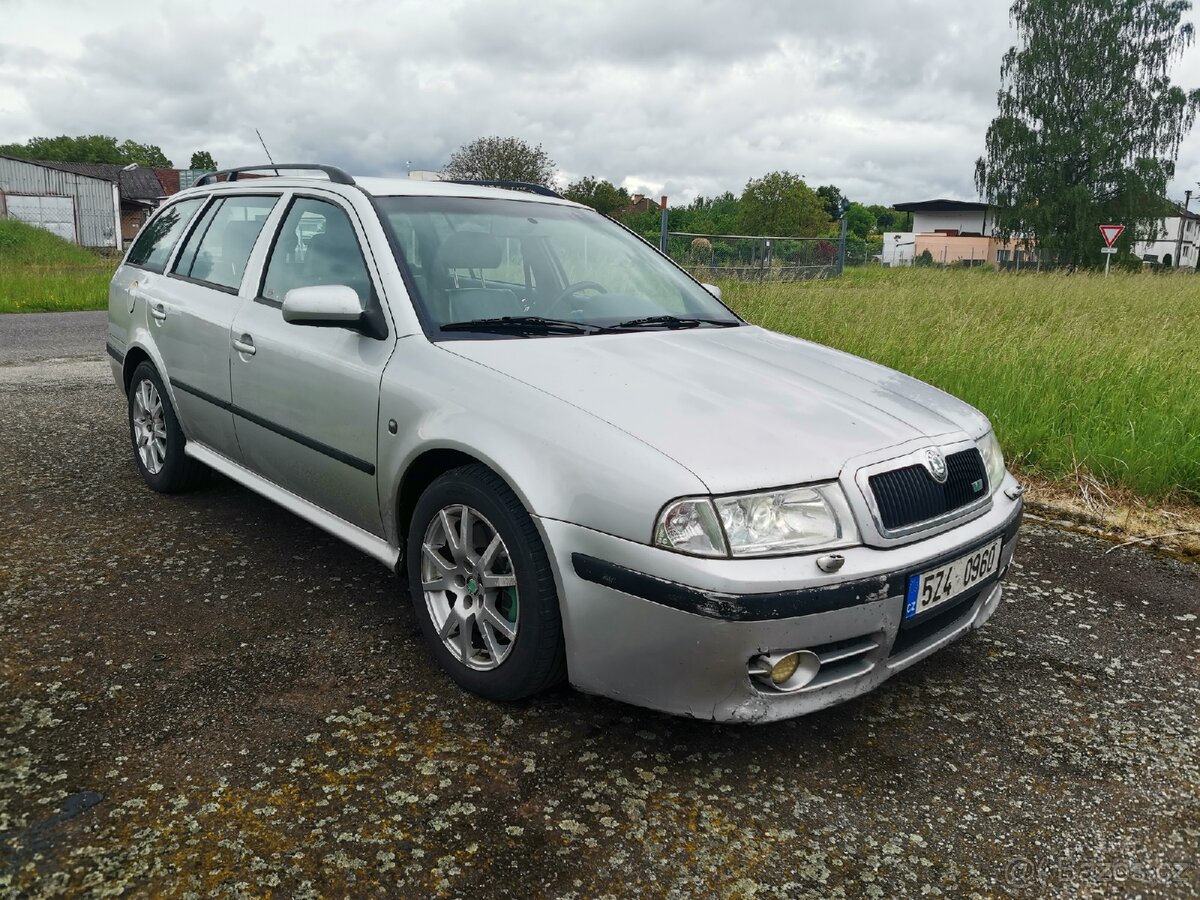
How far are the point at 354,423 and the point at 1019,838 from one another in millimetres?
2224

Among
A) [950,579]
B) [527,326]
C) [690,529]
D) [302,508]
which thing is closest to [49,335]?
[302,508]

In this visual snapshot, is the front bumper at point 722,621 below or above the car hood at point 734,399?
below

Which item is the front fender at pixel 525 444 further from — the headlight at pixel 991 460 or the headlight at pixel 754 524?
the headlight at pixel 991 460

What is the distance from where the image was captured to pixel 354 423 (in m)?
3.03

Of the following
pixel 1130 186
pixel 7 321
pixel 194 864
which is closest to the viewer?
pixel 194 864

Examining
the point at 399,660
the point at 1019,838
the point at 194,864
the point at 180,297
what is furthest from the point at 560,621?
the point at 180,297

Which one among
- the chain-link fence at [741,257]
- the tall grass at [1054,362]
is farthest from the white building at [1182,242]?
the tall grass at [1054,362]

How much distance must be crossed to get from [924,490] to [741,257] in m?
15.4

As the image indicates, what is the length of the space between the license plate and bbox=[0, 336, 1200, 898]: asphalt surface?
0.42 metres

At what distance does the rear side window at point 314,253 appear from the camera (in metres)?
3.25

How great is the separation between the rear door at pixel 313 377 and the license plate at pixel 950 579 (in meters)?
1.67

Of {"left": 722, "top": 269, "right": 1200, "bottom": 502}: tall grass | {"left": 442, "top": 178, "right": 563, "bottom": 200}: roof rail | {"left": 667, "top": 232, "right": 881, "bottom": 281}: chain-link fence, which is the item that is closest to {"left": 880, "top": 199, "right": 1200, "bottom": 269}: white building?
{"left": 667, "top": 232, "right": 881, "bottom": 281}: chain-link fence

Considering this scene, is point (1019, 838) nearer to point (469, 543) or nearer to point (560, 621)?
point (560, 621)

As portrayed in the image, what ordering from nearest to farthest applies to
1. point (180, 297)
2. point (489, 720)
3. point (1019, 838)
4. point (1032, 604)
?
1. point (1019, 838)
2. point (489, 720)
3. point (1032, 604)
4. point (180, 297)
